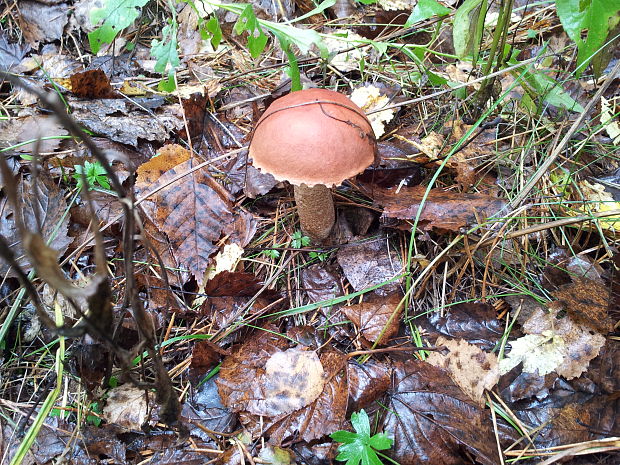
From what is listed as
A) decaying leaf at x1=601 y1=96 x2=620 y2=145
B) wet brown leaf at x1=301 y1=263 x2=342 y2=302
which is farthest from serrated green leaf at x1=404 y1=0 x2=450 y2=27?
wet brown leaf at x1=301 y1=263 x2=342 y2=302

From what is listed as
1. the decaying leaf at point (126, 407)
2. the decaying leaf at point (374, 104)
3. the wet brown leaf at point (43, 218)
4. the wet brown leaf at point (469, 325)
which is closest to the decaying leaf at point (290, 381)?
the decaying leaf at point (126, 407)

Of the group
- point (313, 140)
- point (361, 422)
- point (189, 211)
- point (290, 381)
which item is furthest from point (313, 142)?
point (361, 422)

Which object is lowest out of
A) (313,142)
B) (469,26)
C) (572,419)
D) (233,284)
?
(572,419)

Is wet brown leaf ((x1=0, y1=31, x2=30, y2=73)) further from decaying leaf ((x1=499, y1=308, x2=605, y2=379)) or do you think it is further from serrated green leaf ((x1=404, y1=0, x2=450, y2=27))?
decaying leaf ((x1=499, y1=308, x2=605, y2=379))

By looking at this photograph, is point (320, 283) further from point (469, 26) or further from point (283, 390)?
point (469, 26)

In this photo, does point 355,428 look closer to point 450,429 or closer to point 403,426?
point 403,426

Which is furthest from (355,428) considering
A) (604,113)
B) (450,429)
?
(604,113)
